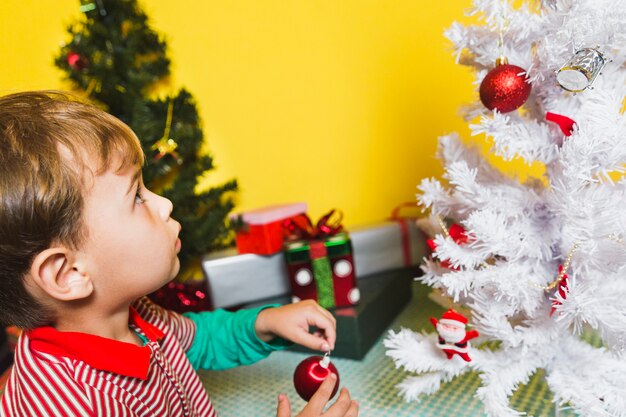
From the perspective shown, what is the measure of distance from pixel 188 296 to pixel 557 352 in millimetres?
731

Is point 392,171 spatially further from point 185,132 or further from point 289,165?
point 185,132

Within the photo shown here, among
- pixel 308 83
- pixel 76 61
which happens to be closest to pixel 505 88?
pixel 308 83

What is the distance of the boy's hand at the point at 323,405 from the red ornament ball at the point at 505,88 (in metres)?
0.39

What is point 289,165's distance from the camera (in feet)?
4.29

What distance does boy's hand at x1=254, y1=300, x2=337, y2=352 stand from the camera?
2.21 ft

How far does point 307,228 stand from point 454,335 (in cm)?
49

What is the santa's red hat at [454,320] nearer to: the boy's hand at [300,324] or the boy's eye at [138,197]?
the boy's hand at [300,324]

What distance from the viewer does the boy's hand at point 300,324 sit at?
26.5 inches

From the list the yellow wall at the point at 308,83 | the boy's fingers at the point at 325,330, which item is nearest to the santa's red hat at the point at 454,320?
the boy's fingers at the point at 325,330

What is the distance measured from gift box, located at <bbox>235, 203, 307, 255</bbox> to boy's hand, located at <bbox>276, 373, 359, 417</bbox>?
53 cm

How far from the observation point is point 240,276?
1.09 m

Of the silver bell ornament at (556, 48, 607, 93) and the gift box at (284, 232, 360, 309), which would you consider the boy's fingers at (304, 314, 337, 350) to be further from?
the silver bell ornament at (556, 48, 607, 93)

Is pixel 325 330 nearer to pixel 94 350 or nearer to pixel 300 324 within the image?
pixel 300 324

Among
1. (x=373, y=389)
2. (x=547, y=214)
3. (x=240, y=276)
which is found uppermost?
(x=547, y=214)
